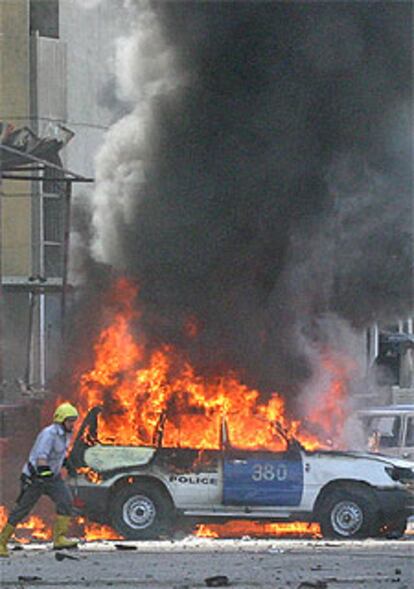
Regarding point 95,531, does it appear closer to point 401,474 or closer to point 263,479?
point 263,479

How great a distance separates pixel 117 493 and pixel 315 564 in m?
4.03

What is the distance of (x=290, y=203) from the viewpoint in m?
20.6

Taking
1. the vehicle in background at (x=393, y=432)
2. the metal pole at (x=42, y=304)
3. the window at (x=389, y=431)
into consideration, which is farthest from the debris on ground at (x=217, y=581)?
the metal pole at (x=42, y=304)

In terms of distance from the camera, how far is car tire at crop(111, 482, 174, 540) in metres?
15.7

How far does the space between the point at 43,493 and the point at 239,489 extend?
2772mm

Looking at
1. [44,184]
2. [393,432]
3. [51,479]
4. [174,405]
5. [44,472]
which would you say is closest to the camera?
[44,472]

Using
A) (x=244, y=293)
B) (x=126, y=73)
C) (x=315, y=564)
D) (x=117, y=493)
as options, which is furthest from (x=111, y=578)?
(x=126, y=73)

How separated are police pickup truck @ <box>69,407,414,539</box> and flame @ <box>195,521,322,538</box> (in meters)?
0.53

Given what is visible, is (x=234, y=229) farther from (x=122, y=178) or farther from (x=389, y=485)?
(x=389, y=485)

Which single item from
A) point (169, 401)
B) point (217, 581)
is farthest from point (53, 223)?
point (217, 581)

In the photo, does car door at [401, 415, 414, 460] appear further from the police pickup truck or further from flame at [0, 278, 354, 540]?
the police pickup truck

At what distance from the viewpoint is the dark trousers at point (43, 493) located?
45.0ft

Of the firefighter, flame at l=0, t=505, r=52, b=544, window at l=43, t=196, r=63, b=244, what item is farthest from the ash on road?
window at l=43, t=196, r=63, b=244

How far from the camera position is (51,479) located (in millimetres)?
13781
